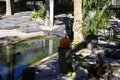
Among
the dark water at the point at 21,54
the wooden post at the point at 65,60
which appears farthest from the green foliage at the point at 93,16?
the wooden post at the point at 65,60

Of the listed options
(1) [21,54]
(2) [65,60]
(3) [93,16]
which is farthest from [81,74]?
(1) [21,54]

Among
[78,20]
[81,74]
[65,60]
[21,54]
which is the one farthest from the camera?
[21,54]

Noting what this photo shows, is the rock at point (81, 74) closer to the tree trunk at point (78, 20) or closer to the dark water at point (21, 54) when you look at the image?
the dark water at point (21, 54)

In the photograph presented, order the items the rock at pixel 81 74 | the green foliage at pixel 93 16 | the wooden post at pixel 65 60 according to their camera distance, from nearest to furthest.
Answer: the rock at pixel 81 74, the wooden post at pixel 65 60, the green foliage at pixel 93 16

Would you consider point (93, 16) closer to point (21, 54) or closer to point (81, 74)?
point (21, 54)

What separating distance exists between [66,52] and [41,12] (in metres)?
13.6

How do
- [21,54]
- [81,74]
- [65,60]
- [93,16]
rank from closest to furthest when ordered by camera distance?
[81,74], [65,60], [93,16], [21,54]

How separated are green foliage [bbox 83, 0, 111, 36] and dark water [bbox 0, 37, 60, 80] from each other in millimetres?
2448

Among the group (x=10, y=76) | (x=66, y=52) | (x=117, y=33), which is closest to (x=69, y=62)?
(x=66, y=52)

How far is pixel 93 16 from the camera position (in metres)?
12.7

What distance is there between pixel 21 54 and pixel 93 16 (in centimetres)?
404

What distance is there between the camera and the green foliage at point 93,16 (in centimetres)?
1264

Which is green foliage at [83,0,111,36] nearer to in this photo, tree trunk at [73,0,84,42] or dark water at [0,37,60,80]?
tree trunk at [73,0,84,42]

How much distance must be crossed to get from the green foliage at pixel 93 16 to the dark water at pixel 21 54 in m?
2.45
